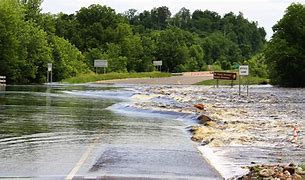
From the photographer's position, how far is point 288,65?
8519 cm

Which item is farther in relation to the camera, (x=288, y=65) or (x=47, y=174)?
(x=288, y=65)

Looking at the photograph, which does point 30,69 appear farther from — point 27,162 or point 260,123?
point 27,162

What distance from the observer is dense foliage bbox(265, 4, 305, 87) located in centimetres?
8544

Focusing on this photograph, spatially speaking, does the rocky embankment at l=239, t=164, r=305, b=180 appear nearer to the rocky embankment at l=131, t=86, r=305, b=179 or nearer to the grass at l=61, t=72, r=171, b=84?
the rocky embankment at l=131, t=86, r=305, b=179

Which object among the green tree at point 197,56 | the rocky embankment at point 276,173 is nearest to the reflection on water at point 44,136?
the rocky embankment at point 276,173

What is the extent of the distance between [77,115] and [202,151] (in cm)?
1393

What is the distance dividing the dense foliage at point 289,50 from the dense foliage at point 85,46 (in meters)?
33.2

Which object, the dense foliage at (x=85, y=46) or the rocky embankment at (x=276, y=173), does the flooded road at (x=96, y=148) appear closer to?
the rocky embankment at (x=276, y=173)

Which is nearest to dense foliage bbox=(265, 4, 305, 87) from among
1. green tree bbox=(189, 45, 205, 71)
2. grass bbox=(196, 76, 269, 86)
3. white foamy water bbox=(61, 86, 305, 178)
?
grass bbox=(196, 76, 269, 86)

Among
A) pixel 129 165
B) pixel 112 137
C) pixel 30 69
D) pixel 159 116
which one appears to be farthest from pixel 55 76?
pixel 129 165

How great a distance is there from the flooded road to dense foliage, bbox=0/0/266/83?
196 ft

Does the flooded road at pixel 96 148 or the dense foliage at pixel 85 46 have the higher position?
the dense foliage at pixel 85 46

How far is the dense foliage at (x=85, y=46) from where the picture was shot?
86.3 meters

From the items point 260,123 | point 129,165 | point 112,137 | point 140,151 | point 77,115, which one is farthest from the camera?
point 77,115
